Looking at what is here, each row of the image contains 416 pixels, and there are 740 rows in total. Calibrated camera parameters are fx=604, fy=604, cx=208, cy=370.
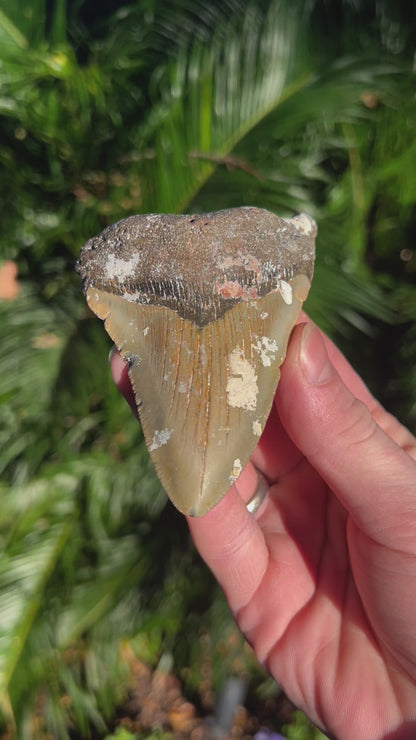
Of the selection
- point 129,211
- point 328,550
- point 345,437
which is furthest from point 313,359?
point 129,211

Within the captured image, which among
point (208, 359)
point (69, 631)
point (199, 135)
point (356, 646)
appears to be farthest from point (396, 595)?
point (199, 135)

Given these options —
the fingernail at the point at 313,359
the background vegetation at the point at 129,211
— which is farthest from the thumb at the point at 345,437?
the background vegetation at the point at 129,211

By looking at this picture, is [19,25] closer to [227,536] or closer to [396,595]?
[227,536]

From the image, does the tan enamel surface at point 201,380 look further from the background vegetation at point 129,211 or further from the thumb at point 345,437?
the background vegetation at point 129,211

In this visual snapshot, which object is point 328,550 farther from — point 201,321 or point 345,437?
point 201,321

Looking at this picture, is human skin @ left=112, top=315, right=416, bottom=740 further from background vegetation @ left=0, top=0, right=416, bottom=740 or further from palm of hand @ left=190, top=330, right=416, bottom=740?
background vegetation @ left=0, top=0, right=416, bottom=740

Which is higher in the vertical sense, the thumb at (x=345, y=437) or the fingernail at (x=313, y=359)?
the fingernail at (x=313, y=359)
